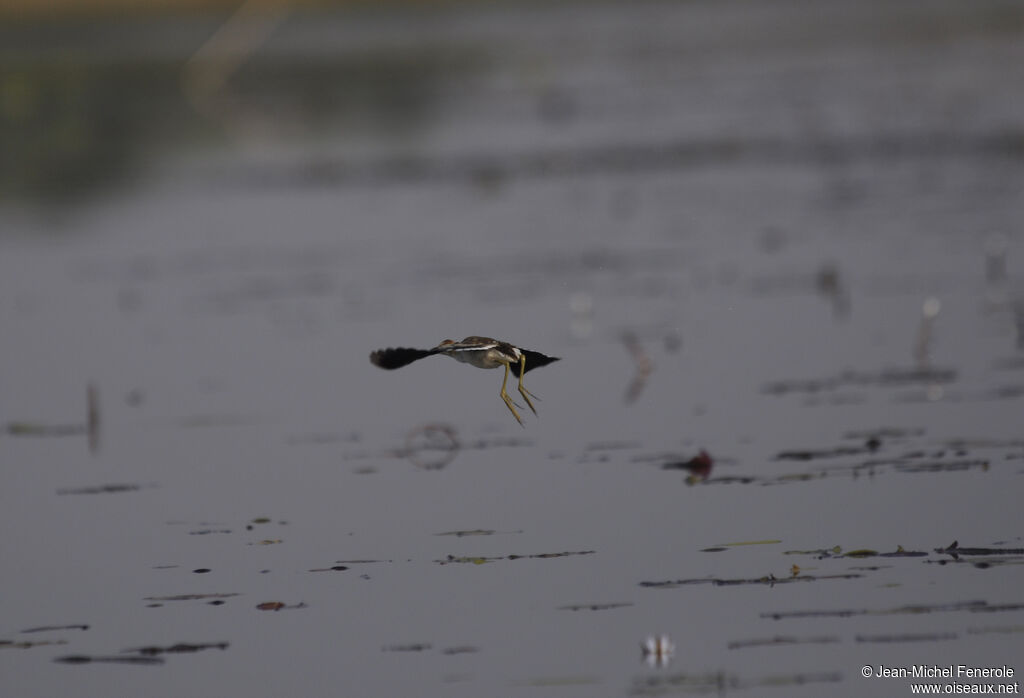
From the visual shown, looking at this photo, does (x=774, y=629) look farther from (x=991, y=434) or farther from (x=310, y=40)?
(x=310, y=40)

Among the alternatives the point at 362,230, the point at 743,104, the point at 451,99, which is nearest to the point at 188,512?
the point at 362,230

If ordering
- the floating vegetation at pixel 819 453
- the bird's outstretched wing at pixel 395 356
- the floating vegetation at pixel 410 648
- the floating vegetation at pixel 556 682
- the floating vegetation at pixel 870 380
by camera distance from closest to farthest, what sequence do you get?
1. the bird's outstretched wing at pixel 395 356
2. the floating vegetation at pixel 556 682
3. the floating vegetation at pixel 410 648
4. the floating vegetation at pixel 819 453
5. the floating vegetation at pixel 870 380

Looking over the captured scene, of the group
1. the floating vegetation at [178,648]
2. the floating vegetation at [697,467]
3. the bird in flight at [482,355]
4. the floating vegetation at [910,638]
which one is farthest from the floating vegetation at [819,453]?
the floating vegetation at [178,648]

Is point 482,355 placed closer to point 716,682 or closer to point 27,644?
point 716,682

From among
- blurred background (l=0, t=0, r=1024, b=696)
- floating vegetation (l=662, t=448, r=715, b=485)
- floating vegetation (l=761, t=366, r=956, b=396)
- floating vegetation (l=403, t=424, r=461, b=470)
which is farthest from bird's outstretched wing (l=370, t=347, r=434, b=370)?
floating vegetation (l=761, t=366, r=956, b=396)

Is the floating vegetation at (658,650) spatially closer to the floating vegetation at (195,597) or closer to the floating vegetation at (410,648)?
the floating vegetation at (410,648)

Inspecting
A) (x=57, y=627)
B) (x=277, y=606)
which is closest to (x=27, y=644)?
(x=57, y=627)

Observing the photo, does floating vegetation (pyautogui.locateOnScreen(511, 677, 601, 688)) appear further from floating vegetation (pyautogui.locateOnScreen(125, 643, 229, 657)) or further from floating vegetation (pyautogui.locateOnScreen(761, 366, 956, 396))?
floating vegetation (pyautogui.locateOnScreen(761, 366, 956, 396))
